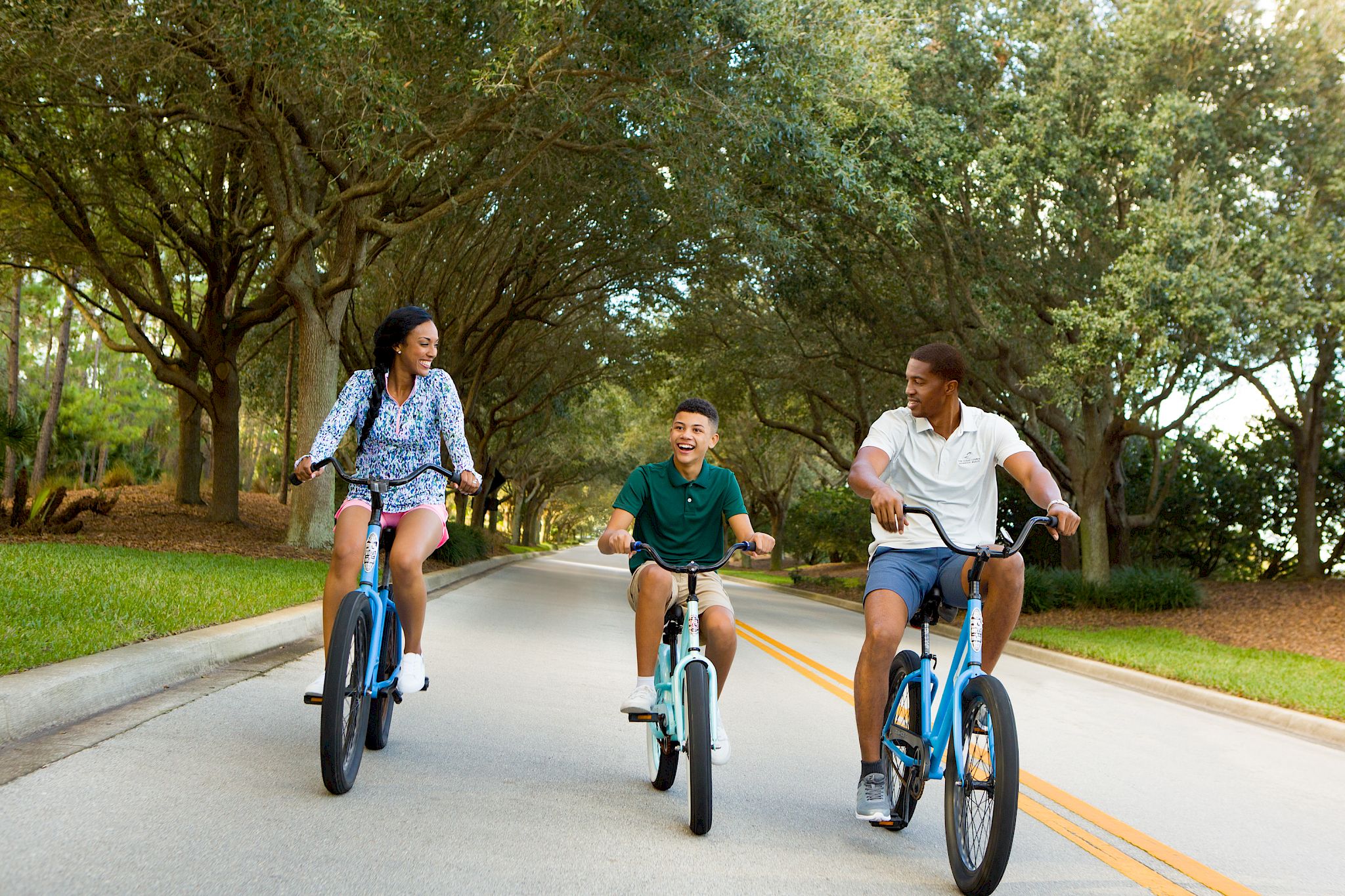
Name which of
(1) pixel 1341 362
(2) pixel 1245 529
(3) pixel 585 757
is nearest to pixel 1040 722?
(3) pixel 585 757

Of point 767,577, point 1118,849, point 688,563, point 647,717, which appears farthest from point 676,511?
point 767,577

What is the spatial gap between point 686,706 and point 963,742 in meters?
1.09

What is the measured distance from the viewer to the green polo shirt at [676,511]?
17.9 ft

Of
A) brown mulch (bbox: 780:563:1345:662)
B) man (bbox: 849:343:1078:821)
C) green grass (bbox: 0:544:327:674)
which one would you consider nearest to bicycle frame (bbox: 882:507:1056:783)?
man (bbox: 849:343:1078:821)

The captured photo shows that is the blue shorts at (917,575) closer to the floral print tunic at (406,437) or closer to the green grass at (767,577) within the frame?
the floral print tunic at (406,437)

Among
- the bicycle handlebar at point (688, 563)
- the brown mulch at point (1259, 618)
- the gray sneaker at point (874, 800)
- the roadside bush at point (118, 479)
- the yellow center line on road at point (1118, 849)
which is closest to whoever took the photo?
the yellow center line on road at point (1118, 849)

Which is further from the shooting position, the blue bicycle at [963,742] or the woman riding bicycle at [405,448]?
the woman riding bicycle at [405,448]

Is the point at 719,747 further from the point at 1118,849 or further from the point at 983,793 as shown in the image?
the point at 1118,849

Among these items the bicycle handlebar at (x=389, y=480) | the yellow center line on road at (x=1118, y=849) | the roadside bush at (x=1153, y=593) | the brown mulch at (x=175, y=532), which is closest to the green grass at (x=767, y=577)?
the roadside bush at (x=1153, y=593)

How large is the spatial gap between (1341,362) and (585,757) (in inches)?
922

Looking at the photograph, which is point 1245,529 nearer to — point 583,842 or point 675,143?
point 675,143

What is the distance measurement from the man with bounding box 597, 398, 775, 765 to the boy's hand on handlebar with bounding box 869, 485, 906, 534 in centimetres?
90

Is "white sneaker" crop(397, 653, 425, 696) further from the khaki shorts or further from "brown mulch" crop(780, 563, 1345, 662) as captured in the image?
"brown mulch" crop(780, 563, 1345, 662)

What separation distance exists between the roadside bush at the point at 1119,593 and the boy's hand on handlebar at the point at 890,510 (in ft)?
59.2
